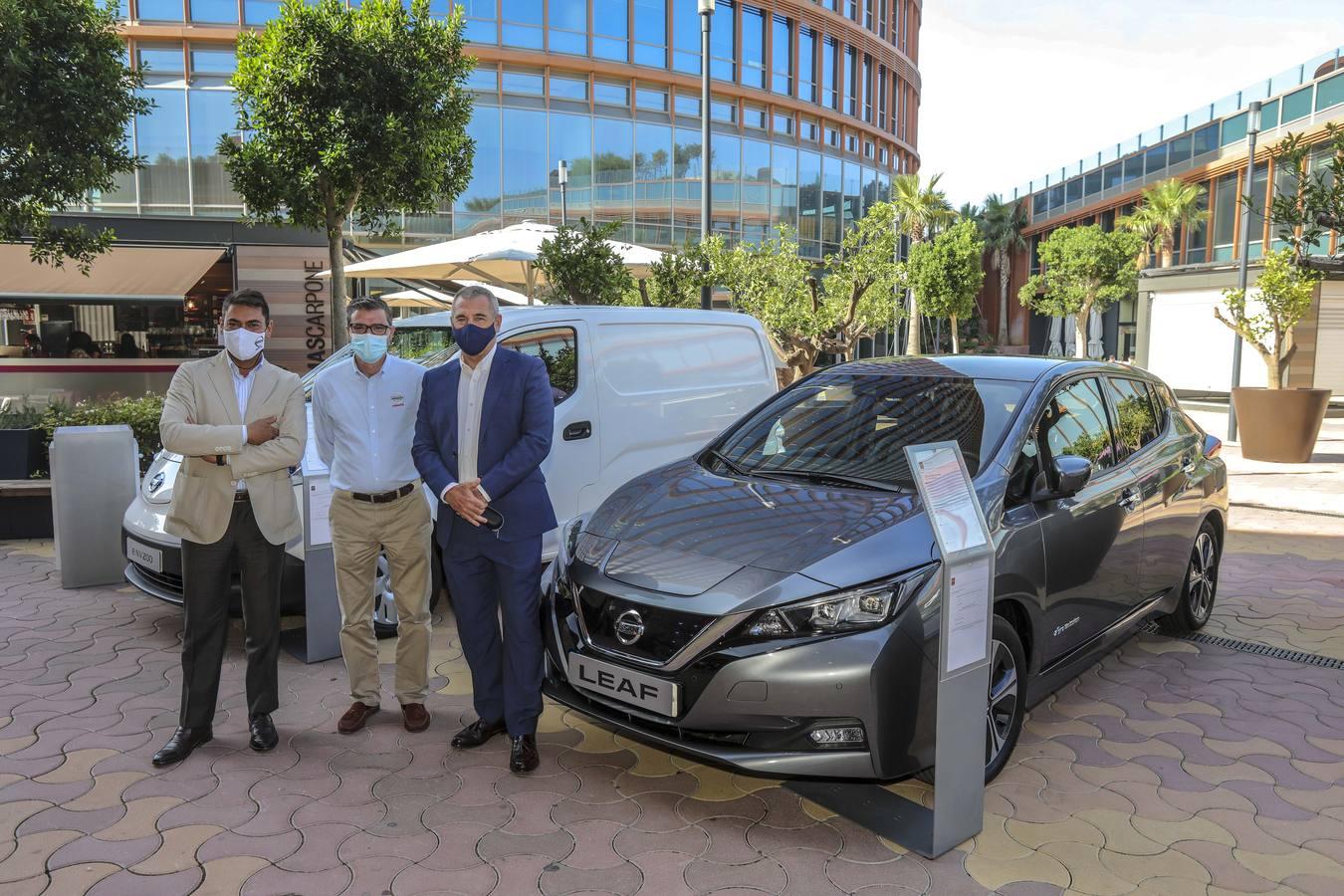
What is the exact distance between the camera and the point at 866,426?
4359 millimetres

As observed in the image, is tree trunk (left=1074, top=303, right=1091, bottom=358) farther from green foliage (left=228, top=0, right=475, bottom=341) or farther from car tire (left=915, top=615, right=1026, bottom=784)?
car tire (left=915, top=615, right=1026, bottom=784)

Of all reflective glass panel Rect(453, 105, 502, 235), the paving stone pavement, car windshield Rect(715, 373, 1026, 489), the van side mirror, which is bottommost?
the paving stone pavement

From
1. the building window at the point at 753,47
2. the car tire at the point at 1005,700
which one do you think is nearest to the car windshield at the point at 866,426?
the car tire at the point at 1005,700

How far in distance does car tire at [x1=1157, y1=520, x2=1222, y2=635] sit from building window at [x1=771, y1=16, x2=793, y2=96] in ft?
100

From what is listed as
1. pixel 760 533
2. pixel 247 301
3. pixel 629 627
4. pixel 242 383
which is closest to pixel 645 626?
pixel 629 627

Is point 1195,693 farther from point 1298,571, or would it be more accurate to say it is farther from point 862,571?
point 1298,571

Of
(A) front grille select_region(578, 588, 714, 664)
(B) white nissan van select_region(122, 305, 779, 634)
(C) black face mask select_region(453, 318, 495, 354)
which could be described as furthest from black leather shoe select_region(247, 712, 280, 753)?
(C) black face mask select_region(453, 318, 495, 354)

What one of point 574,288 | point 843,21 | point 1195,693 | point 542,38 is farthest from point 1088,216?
point 1195,693

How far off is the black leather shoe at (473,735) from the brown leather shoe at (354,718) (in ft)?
1.60

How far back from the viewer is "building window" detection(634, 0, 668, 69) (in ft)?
96.7

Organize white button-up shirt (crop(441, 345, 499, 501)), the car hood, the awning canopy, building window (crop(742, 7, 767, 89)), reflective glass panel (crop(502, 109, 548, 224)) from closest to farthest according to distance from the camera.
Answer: the car hood < white button-up shirt (crop(441, 345, 499, 501)) < the awning canopy < reflective glass panel (crop(502, 109, 548, 224)) < building window (crop(742, 7, 767, 89))

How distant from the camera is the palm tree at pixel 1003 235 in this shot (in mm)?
64062

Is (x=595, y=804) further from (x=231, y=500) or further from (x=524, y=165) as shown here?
(x=524, y=165)

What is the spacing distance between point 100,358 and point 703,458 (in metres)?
14.0
